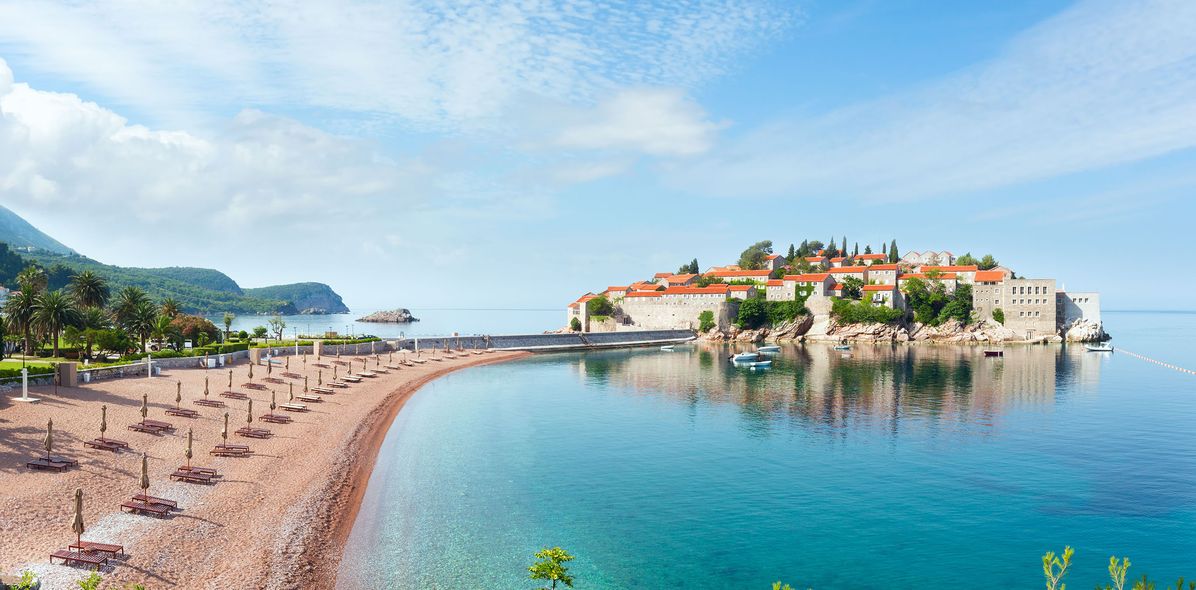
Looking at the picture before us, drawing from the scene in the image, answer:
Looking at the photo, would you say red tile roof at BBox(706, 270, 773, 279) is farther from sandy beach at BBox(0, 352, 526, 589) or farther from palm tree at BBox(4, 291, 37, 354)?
palm tree at BBox(4, 291, 37, 354)

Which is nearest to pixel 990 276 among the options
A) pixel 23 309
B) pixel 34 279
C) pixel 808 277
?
pixel 808 277

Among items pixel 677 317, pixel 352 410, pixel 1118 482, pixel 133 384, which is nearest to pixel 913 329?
pixel 677 317

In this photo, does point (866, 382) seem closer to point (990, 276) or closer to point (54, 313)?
point (54, 313)

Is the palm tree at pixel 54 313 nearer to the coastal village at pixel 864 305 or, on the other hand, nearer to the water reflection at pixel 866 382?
the water reflection at pixel 866 382

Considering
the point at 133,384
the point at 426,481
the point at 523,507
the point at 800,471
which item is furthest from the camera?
the point at 133,384

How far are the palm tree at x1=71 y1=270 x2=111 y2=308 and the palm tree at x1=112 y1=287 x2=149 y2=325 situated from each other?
1.51m

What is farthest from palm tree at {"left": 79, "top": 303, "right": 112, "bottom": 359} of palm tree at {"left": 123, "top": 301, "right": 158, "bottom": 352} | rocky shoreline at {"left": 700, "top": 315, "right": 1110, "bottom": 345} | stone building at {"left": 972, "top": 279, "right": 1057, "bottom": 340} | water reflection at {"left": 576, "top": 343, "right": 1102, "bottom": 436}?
stone building at {"left": 972, "top": 279, "right": 1057, "bottom": 340}

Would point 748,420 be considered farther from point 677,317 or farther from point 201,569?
point 677,317

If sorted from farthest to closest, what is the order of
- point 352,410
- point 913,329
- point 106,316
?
point 913,329 < point 106,316 < point 352,410

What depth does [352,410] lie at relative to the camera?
43.7 metres

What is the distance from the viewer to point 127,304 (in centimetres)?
6103

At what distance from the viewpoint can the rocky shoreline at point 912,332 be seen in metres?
115

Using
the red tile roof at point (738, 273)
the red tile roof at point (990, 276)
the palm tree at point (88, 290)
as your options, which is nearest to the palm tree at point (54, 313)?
the palm tree at point (88, 290)

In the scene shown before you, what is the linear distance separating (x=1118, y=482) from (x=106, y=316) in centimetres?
8798
